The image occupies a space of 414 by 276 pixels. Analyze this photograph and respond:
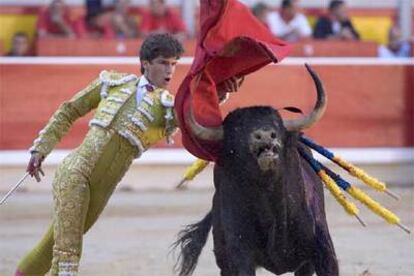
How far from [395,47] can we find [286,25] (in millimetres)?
1079

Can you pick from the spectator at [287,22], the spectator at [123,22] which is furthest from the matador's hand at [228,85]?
the spectator at [287,22]

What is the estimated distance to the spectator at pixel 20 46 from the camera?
1147 centimetres

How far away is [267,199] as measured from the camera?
4.82 meters

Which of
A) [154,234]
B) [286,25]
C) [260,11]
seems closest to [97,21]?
[260,11]

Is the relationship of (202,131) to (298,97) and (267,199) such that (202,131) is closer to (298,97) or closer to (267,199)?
(267,199)

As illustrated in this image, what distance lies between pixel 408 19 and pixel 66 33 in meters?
3.14

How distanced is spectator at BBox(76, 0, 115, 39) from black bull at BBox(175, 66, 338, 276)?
681 centimetres

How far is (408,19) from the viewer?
41.2 ft

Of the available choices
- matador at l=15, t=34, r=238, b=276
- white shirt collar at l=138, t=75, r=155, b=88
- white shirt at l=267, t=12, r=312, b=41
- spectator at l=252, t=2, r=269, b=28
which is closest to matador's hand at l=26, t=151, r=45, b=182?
matador at l=15, t=34, r=238, b=276

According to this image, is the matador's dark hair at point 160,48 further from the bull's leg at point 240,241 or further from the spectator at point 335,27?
the spectator at point 335,27

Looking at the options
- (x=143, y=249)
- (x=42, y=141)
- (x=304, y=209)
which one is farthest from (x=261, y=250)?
(x=143, y=249)

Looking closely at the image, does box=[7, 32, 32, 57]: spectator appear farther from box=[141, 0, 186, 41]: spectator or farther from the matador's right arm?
the matador's right arm

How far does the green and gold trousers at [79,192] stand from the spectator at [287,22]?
7.07 m

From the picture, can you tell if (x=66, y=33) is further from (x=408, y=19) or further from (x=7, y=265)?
(x=7, y=265)
